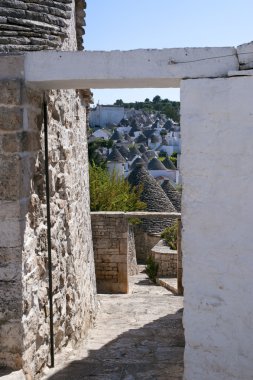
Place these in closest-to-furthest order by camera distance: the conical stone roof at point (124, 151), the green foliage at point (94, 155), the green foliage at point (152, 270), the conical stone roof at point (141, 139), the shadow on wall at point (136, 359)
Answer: the shadow on wall at point (136, 359) → the green foliage at point (152, 270) → the green foliage at point (94, 155) → the conical stone roof at point (124, 151) → the conical stone roof at point (141, 139)

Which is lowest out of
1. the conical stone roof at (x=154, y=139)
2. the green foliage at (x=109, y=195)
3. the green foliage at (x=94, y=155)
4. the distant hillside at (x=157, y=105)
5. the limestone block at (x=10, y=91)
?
the green foliage at (x=109, y=195)

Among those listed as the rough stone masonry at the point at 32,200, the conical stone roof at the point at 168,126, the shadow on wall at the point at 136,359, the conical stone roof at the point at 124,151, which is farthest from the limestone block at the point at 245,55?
the conical stone roof at the point at 168,126

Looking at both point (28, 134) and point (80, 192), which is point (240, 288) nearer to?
point (28, 134)

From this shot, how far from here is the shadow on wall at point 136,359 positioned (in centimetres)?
469

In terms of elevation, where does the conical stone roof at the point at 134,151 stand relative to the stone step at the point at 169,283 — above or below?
above

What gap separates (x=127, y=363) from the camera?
5156 mm

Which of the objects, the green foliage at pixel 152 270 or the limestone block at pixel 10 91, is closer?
the limestone block at pixel 10 91

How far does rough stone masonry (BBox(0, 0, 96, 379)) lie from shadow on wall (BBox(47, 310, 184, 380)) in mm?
339

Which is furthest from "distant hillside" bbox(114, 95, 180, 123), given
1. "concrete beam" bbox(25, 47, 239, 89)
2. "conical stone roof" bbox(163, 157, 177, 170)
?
"concrete beam" bbox(25, 47, 239, 89)

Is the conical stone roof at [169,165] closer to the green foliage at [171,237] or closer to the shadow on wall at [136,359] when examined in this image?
the green foliage at [171,237]

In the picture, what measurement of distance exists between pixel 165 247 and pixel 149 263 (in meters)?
1.51

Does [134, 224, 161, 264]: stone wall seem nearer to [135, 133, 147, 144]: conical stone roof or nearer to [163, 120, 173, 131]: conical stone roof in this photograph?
[135, 133, 147, 144]: conical stone roof

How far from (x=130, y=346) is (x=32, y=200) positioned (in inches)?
106

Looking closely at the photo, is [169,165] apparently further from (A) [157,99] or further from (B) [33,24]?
(A) [157,99]
